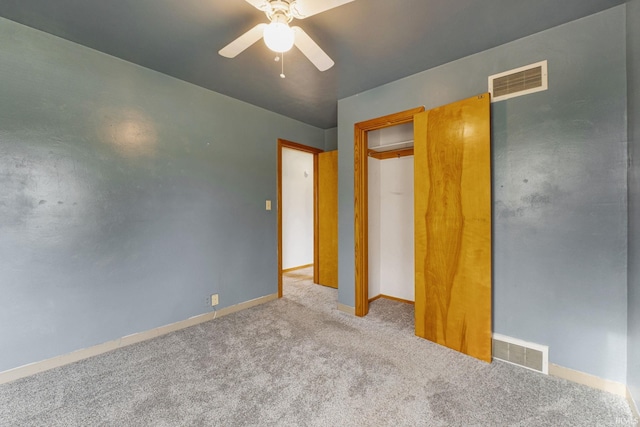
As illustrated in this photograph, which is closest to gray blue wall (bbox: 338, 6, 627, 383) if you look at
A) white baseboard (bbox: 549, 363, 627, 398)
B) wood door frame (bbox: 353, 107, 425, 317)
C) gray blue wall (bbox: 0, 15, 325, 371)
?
white baseboard (bbox: 549, 363, 627, 398)

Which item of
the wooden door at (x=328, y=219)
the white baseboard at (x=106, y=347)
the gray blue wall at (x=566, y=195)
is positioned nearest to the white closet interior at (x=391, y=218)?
the wooden door at (x=328, y=219)

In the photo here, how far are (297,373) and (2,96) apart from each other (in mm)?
2816

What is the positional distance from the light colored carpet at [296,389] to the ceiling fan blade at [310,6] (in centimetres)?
220

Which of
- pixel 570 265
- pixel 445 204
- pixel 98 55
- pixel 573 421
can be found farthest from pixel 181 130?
pixel 573 421

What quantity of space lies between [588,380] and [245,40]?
3078 millimetres

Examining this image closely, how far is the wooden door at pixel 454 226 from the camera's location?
204 centimetres

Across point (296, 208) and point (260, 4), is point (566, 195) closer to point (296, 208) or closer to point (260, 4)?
point (260, 4)

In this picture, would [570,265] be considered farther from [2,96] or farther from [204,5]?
[2,96]

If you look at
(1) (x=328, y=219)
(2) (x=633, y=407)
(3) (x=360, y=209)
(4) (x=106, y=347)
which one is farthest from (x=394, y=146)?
(4) (x=106, y=347)

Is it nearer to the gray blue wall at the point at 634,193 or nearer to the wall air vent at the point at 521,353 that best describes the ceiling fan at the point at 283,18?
the gray blue wall at the point at 634,193

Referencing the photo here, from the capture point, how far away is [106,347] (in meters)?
2.21

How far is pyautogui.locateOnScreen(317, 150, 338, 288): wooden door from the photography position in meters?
4.11

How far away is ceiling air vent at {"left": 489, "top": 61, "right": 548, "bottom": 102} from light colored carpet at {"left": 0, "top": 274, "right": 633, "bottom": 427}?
6.75 ft

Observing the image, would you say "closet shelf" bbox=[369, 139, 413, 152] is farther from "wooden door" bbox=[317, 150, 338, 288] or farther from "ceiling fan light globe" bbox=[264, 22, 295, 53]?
"ceiling fan light globe" bbox=[264, 22, 295, 53]
